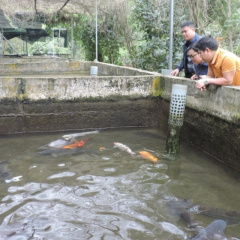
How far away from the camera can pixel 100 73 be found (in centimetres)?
1221

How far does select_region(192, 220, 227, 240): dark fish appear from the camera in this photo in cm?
306

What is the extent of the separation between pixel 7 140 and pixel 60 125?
3.77 feet

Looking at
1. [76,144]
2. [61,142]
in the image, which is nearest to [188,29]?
[76,144]

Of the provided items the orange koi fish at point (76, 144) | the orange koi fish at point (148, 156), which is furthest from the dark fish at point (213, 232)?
the orange koi fish at point (76, 144)

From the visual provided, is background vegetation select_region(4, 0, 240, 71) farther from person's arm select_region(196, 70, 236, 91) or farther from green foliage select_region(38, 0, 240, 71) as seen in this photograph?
person's arm select_region(196, 70, 236, 91)

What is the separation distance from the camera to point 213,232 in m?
3.13

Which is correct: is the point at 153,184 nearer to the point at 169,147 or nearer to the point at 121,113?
the point at 169,147

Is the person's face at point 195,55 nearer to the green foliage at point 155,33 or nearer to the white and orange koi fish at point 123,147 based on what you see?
the white and orange koi fish at point 123,147

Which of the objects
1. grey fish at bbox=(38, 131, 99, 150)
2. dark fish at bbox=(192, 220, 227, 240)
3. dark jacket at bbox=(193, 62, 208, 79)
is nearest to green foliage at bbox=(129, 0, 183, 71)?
dark jacket at bbox=(193, 62, 208, 79)

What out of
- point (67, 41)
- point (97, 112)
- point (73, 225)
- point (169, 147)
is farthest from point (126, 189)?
point (67, 41)

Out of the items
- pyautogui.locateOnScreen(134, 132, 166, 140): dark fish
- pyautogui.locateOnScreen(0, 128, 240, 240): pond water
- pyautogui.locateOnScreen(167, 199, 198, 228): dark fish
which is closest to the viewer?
pyautogui.locateOnScreen(0, 128, 240, 240): pond water

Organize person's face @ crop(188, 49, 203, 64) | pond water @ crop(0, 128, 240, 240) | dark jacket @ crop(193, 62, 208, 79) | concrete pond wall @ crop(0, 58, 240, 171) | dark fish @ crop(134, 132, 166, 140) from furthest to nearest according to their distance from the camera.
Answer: dark fish @ crop(134, 132, 166, 140), concrete pond wall @ crop(0, 58, 240, 171), dark jacket @ crop(193, 62, 208, 79), person's face @ crop(188, 49, 203, 64), pond water @ crop(0, 128, 240, 240)

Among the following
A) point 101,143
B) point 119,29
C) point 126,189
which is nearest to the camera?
point 126,189

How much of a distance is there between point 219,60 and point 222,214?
2.24m
